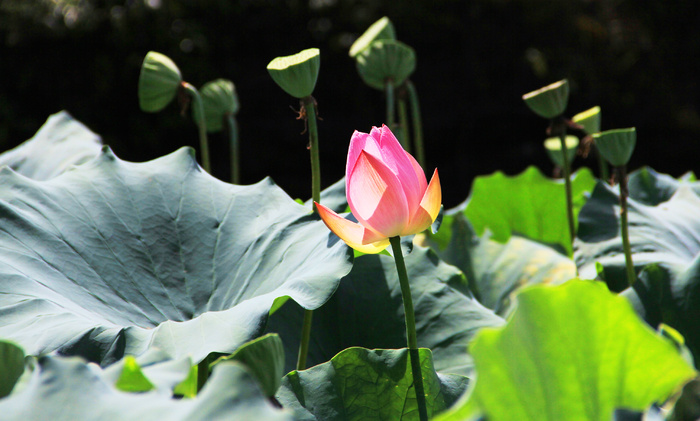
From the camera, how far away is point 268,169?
12.0 ft

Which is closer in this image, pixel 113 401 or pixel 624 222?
pixel 113 401

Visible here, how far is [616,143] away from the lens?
0.75 meters

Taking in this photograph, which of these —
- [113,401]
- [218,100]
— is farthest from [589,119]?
[113,401]

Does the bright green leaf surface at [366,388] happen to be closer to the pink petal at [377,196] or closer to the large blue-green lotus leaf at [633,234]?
the pink petal at [377,196]

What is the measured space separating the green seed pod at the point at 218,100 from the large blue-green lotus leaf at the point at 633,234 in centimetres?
69

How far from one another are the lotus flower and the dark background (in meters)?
2.79

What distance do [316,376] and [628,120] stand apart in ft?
12.7

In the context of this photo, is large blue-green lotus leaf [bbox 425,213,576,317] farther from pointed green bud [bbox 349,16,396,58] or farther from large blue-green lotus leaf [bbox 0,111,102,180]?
large blue-green lotus leaf [bbox 0,111,102,180]

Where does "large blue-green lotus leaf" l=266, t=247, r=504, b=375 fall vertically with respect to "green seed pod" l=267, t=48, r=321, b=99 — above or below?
below

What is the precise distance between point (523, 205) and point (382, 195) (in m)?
0.97

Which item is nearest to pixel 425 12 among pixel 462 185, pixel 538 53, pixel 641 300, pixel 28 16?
pixel 538 53

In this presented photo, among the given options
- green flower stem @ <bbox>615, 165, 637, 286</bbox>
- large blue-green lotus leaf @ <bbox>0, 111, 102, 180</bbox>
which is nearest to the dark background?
large blue-green lotus leaf @ <bbox>0, 111, 102, 180</bbox>

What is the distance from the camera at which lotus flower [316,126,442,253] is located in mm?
500

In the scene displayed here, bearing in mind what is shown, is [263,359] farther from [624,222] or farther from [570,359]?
[624,222]
